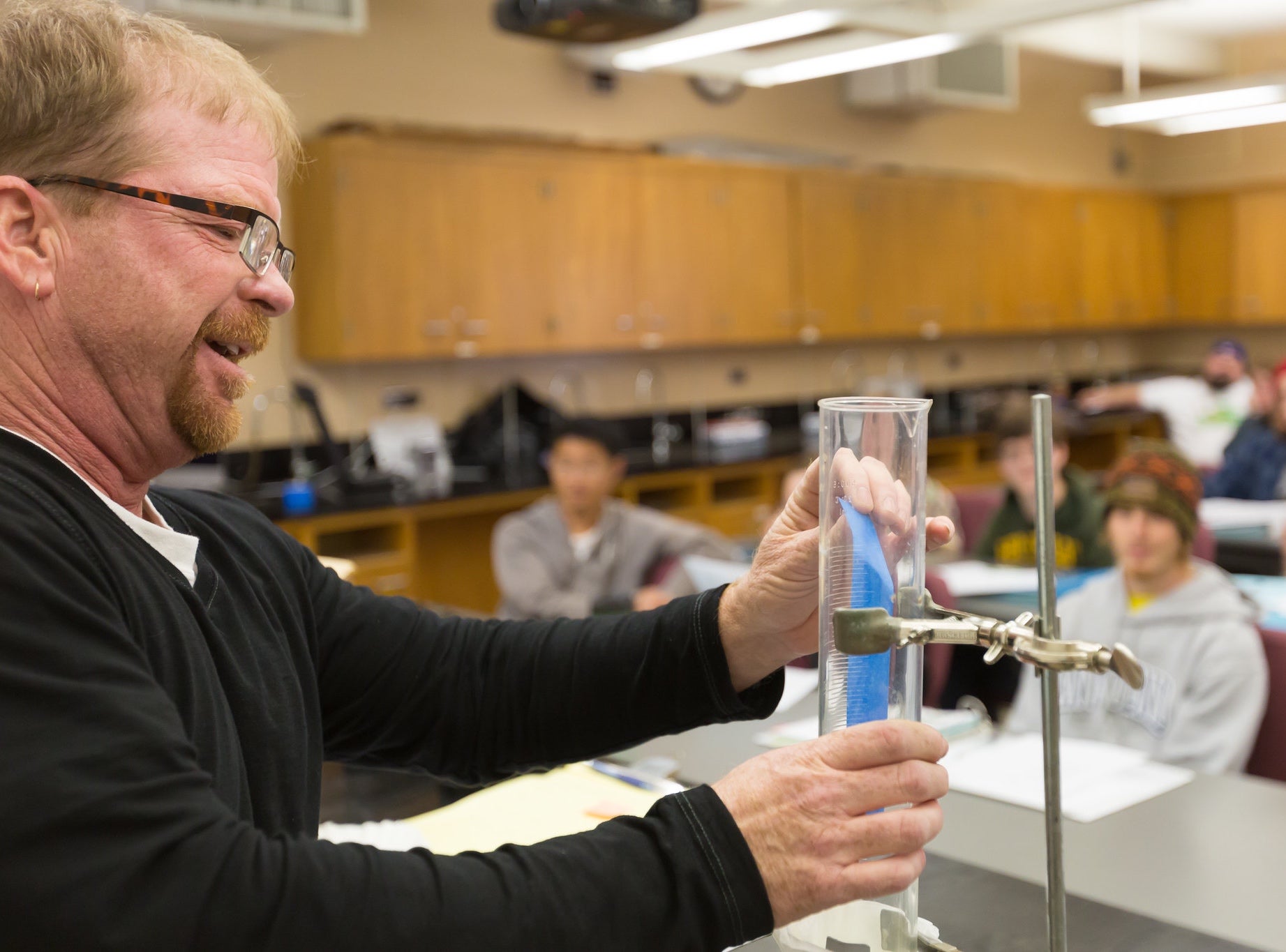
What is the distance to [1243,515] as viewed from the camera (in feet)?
15.9

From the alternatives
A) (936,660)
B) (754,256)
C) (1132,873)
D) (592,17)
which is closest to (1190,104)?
(754,256)

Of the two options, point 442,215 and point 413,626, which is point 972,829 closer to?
point 413,626

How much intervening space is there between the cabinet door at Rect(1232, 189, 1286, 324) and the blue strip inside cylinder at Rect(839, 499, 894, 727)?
985cm

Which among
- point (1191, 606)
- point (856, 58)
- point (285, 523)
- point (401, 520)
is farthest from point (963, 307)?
point (1191, 606)

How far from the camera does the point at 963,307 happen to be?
832 cm

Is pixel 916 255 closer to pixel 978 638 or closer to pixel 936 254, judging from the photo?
pixel 936 254

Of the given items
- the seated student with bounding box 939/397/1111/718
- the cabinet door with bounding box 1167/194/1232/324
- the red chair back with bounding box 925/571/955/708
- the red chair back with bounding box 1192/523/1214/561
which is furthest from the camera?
the cabinet door with bounding box 1167/194/1232/324

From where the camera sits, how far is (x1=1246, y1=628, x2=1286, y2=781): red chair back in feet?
7.77

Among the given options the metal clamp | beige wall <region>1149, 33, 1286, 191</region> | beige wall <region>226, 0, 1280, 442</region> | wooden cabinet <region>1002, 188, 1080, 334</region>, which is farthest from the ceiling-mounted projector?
beige wall <region>1149, 33, 1286, 191</region>

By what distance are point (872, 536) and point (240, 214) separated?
1.87 feet

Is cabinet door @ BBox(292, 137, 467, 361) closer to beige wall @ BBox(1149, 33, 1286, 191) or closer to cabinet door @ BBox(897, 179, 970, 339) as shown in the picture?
cabinet door @ BBox(897, 179, 970, 339)

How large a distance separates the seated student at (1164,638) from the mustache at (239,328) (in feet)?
5.81

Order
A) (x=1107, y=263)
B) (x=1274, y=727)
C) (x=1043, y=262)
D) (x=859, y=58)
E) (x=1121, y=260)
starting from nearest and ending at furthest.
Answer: (x=1274, y=727) < (x=859, y=58) < (x=1043, y=262) < (x=1107, y=263) < (x=1121, y=260)

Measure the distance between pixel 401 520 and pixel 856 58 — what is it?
2.75 metres
